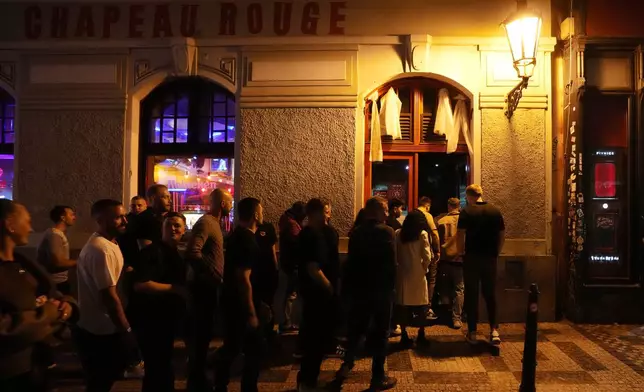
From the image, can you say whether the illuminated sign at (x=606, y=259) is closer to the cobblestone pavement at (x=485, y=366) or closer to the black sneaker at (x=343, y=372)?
the cobblestone pavement at (x=485, y=366)

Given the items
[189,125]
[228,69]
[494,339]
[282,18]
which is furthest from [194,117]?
[494,339]

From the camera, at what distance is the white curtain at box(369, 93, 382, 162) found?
27.3ft

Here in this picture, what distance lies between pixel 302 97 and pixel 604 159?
4.61 m

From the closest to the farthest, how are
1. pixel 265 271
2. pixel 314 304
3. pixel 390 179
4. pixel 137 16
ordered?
pixel 314 304, pixel 265 271, pixel 137 16, pixel 390 179

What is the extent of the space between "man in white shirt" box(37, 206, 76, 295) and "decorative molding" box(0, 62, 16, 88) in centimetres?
388

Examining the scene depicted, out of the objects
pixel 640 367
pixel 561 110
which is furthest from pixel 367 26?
pixel 640 367

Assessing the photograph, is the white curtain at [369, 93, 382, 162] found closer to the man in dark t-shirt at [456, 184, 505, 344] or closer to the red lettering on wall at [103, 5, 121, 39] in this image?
the man in dark t-shirt at [456, 184, 505, 344]

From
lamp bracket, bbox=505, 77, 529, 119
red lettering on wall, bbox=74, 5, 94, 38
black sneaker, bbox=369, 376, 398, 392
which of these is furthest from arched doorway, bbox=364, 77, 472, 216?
red lettering on wall, bbox=74, 5, 94, 38

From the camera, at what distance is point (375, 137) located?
8.34 meters

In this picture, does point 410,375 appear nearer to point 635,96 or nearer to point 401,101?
point 401,101

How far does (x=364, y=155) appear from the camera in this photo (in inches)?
330

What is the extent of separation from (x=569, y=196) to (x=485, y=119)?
5.41 feet

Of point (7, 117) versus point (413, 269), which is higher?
point (7, 117)

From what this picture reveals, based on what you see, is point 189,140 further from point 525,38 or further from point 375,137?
point 525,38
